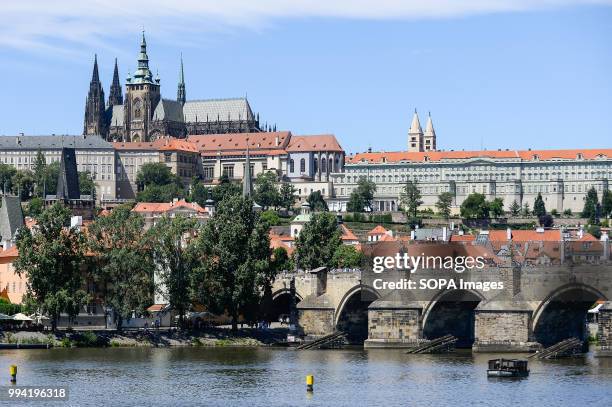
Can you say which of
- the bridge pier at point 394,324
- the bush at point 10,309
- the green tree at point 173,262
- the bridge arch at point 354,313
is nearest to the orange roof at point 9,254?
the bush at point 10,309

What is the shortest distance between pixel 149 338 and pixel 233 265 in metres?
7.02

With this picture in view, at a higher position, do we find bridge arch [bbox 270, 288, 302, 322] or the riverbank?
bridge arch [bbox 270, 288, 302, 322]

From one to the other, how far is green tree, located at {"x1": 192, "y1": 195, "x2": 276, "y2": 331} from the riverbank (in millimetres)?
1445

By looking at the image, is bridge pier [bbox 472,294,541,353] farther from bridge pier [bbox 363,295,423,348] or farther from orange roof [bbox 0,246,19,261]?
orange roof [bbox 0,246,19,261]

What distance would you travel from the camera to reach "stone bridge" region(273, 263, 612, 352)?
88.8 metres

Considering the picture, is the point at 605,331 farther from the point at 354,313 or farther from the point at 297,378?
the point at 354,313

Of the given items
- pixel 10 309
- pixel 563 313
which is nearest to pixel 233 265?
A: pixel 10 309

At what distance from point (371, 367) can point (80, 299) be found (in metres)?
20.8

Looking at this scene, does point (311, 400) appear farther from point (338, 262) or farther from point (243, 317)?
point (338, 262)

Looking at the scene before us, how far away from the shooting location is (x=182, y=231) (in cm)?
10338

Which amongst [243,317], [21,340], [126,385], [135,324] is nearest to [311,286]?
[243,317]

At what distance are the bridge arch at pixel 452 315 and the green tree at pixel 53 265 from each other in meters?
19.5

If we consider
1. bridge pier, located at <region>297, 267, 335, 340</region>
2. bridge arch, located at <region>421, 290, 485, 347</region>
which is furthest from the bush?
bridge arch, located at <region>421, 290, 485, 347</region>

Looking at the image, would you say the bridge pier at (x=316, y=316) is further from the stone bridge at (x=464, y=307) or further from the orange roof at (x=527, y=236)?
the orange roof at (x=527, y=236)
